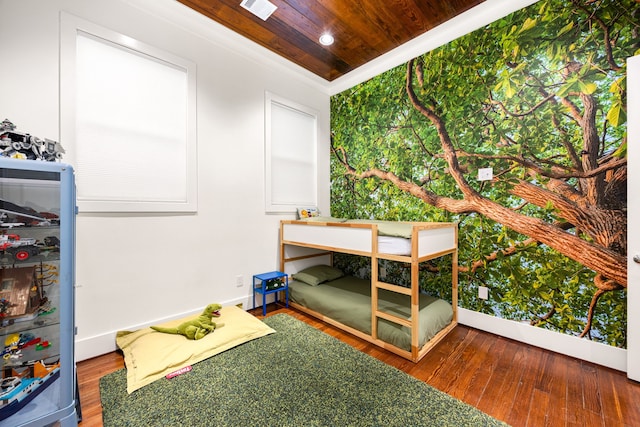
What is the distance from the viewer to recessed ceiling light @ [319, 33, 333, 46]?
2.55 m

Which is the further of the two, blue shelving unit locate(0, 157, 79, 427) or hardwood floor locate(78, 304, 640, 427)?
hardwood floor locate(78, 304, 640, 427)

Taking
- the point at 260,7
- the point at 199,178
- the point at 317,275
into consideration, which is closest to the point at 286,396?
the point at 317,275

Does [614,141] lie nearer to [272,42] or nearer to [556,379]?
[556,379]

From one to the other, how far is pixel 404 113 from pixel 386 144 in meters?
0.37

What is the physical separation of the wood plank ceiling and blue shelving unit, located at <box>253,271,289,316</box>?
8.06ft

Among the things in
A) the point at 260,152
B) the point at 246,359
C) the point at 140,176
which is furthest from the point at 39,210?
the point at 260,152

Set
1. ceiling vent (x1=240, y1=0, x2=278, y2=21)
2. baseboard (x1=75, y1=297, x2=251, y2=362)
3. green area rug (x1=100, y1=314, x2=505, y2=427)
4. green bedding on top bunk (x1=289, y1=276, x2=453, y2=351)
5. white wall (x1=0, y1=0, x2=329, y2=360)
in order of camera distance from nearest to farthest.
A: 1. green area rug (x1=100, y1=314, x2=505, y2=427)
2. white wall (x1=0, y1=0, x2=329, y2=360)
3. baseboard (x1=75, y1=297, x2=251, y2=362)
4. green bedding on top bunk (x1=289, y1=276, x2=453, y2=351)
5. ceiling vent (x1=240, y1=0, x2=278, y2=21)

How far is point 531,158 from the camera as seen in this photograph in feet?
6.66

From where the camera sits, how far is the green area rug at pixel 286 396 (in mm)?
1301

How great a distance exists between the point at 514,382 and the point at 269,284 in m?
2.07

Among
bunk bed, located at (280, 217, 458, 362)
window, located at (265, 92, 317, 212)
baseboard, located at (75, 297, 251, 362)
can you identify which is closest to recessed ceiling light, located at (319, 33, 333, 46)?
window, located at (265, 92, 317, 212)

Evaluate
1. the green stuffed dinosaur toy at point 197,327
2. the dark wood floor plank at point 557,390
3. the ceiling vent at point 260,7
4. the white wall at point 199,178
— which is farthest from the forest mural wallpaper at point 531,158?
the green stuffed dinosaur toy at point 197,327

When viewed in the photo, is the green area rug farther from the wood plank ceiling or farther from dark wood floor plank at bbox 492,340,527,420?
the wood plank ceiling

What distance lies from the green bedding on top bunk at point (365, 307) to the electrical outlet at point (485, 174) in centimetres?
116
